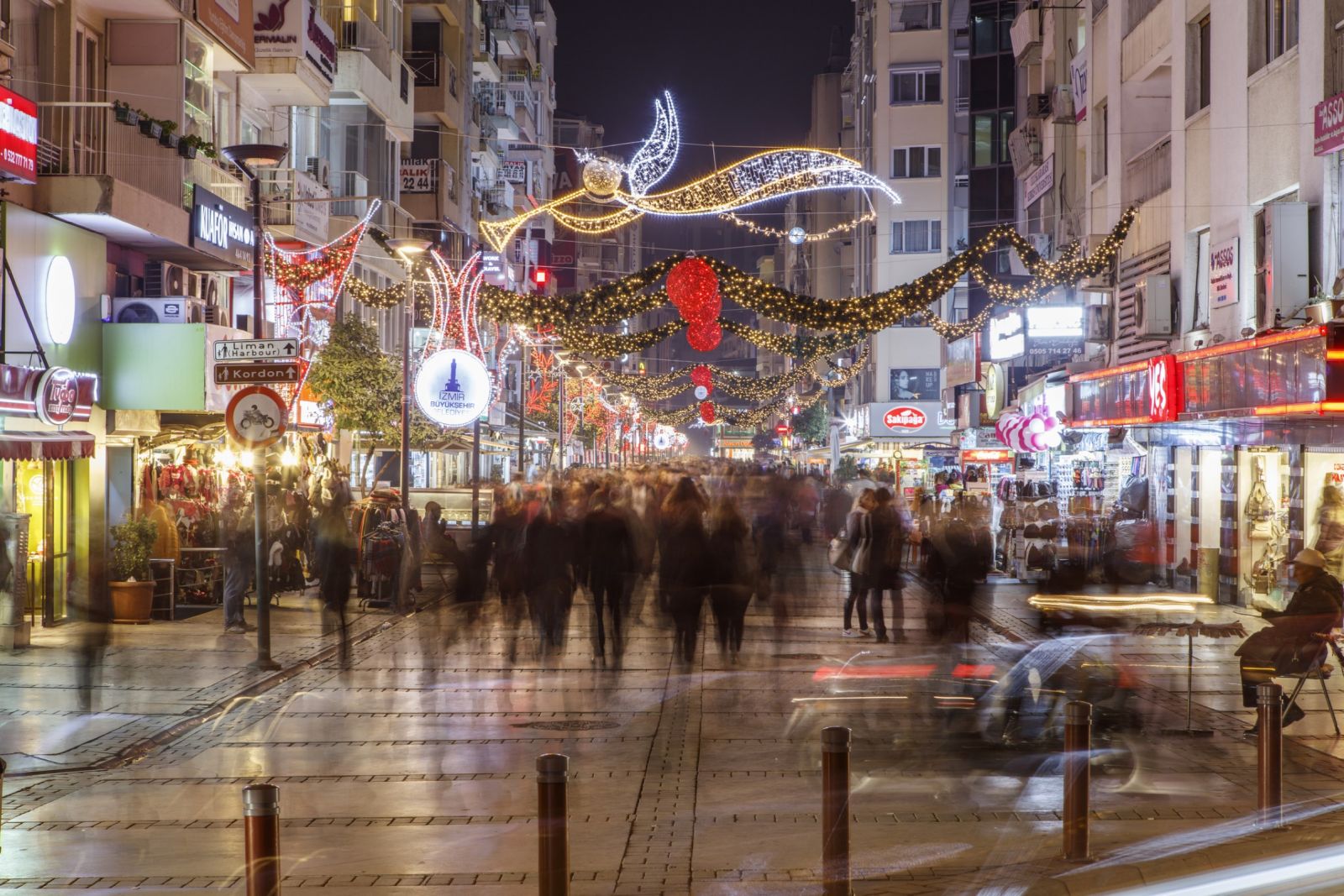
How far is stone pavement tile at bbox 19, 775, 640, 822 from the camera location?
9.45 metres

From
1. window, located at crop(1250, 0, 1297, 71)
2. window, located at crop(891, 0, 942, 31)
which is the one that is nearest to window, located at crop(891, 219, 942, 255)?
window, located at crop(891, 0, 942, 31)

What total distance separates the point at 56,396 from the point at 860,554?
1012cm

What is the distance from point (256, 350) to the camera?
53.9ft

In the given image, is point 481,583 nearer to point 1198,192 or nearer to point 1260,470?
point 1260,470

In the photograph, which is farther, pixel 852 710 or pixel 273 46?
pixel 273 46

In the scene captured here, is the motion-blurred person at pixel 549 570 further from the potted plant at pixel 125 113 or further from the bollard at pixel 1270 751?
the bollard at pixel 1270 751

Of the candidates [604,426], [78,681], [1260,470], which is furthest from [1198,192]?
[604,426]

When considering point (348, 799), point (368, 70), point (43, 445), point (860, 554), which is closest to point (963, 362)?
point (368, 70)

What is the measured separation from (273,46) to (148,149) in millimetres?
7995

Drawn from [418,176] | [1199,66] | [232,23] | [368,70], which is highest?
[368,70]

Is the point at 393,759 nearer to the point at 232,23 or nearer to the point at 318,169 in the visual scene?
the point at 232,23

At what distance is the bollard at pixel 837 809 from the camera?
7184 mm

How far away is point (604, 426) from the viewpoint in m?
95.8

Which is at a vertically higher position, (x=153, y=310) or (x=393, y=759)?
(x=153, y=310)
